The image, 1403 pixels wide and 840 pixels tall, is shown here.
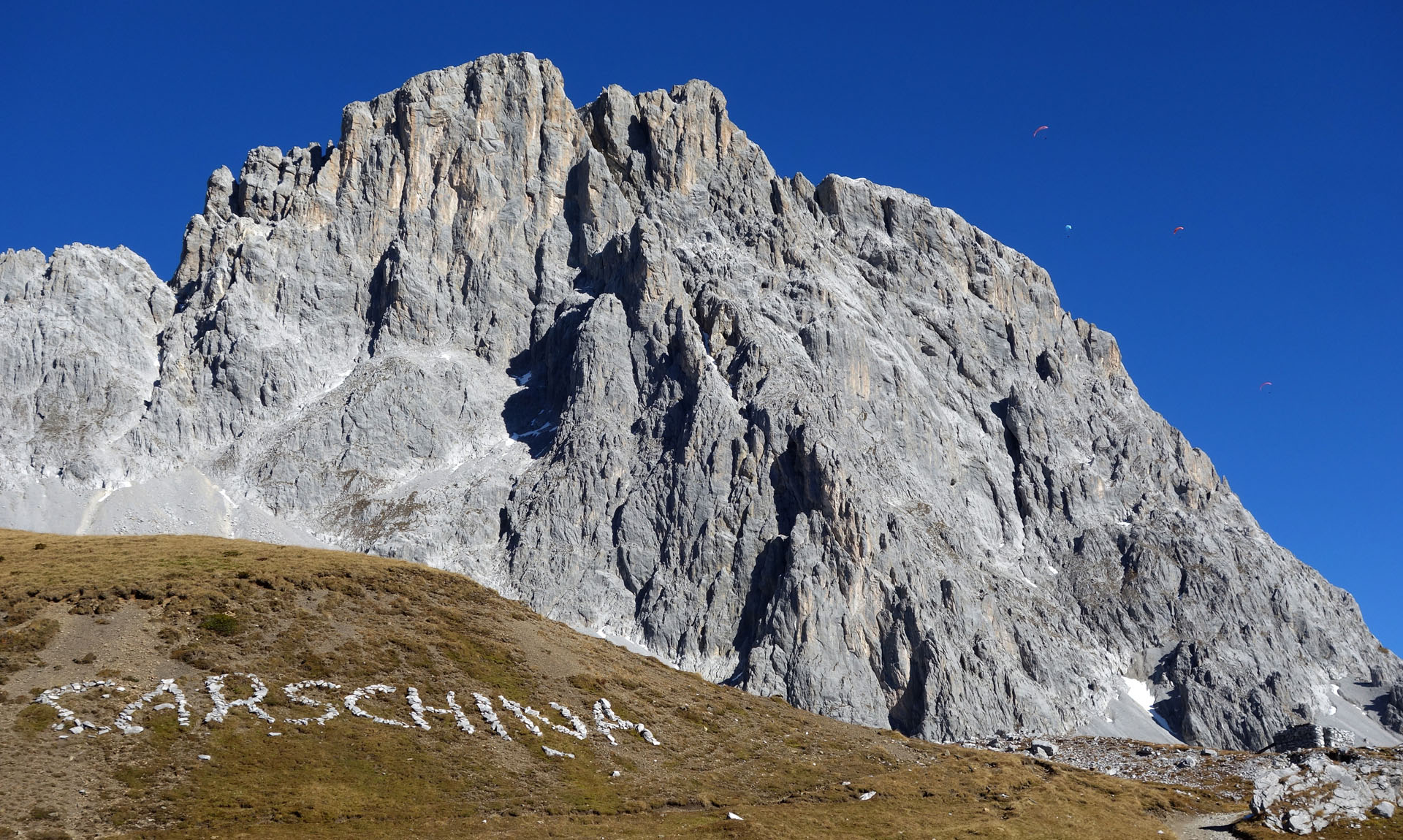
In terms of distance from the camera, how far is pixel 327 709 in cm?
5072

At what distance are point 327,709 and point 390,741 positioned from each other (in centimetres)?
369

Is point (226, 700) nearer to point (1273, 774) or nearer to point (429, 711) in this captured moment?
point (429, 711)

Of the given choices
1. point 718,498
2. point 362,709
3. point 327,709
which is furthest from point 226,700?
point 718,498

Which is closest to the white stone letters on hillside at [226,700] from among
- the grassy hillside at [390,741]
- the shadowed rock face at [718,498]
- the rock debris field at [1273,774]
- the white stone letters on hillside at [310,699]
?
the grassy hillside at [390,741]

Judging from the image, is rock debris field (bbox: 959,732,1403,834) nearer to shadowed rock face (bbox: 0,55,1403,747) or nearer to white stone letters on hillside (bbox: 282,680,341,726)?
shadowed rock face (bbox: 0,55,1403,747)

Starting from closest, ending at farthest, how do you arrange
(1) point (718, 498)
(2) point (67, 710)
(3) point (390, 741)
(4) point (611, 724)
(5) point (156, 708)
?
(2) point (67, 710) < (5) point (156, 708) < (3) point (390, 741) < (4) point (611, 724) < (1) point (718, 498)

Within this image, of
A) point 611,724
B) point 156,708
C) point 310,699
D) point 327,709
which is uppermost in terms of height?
point 611,724

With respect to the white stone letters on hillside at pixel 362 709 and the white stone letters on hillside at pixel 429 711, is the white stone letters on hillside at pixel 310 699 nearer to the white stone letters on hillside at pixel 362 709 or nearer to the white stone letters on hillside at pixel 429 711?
the white stone letters on hillside at pixel 362 709

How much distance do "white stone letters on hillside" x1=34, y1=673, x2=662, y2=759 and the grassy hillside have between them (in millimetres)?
309

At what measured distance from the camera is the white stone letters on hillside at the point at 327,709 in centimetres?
4572

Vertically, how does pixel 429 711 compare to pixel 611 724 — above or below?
below

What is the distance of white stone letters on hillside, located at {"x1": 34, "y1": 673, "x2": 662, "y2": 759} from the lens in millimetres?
45719

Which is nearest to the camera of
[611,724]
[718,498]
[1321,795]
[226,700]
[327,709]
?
[226,700]

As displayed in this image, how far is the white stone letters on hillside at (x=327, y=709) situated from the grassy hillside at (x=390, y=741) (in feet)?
1.01
